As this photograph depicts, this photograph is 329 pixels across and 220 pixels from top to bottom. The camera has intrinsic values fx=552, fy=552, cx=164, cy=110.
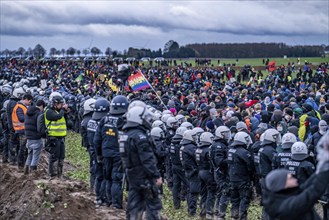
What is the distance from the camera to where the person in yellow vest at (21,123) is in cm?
1759

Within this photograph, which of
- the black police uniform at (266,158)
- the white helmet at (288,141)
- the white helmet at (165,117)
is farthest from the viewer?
the white helmet at (165,117)

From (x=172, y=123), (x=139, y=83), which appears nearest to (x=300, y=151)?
(x=172, y=123)

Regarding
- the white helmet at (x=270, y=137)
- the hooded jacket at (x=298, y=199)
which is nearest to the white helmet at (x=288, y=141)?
the white helmet at (x=270, y=137)

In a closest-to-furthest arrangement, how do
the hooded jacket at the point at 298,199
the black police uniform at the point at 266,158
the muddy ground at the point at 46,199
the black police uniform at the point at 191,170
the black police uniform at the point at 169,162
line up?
the hooded jacket at the point at 298,199, the black police uniform at the point at 266,158, the muddy ground at the point at 46,199, the black police uniform at the point at 191,170, the black police uniform at the point at 169,162

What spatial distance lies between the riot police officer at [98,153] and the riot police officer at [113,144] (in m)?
0.33

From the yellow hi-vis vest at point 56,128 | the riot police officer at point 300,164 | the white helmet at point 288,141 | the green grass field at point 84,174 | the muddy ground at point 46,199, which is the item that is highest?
the white helmet at point 288,141

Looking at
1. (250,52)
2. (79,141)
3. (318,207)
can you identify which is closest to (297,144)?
(318,207)

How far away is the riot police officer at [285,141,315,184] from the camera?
1070 centimetres

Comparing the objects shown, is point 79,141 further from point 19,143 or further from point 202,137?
point 202,137

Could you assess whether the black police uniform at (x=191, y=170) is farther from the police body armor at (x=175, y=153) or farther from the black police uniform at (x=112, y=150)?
the black police uniform at (x=112, y=150)

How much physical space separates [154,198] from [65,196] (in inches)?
→ 155

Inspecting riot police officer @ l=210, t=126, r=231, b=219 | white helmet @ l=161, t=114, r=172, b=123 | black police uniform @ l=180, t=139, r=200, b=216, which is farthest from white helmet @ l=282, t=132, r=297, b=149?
white helmet @ l=161, t=114, r=172, b=123

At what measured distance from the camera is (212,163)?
13.6 m

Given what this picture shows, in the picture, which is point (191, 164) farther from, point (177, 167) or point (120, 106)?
point (120, 106)
